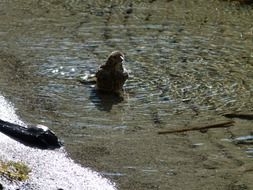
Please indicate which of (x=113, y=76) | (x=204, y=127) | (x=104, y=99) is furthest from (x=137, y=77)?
(x=204, y=127)

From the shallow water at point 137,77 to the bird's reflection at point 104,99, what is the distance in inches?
1.0

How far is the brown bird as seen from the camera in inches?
382

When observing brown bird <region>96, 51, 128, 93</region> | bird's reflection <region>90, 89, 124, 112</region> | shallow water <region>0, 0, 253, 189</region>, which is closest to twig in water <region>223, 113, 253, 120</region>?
shallow water <region>0, 0, 253, 189</region>

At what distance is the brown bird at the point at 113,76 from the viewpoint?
9703mm

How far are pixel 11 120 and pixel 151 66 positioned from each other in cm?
298

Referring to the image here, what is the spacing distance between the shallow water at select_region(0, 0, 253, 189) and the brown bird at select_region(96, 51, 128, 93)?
166mm

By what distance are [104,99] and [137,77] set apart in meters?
0.84

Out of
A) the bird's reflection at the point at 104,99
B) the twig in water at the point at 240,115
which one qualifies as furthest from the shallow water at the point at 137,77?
the twig in water at the point at 240,115

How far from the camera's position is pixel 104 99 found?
9547mm

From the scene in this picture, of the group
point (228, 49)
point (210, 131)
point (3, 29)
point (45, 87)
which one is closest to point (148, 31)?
point (228, 49)

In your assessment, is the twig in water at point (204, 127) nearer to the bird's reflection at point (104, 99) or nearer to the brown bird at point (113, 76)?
the bird's reflection at point (104, 99)

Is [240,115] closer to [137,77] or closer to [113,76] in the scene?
[113,76]

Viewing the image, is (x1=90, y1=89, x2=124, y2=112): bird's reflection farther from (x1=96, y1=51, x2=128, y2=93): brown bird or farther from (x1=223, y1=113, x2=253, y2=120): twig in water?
(x1=223, y1=113, x2=253, y2=120): twig in water

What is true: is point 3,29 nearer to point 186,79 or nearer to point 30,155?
point 186,79
